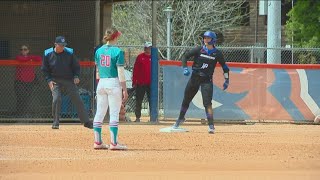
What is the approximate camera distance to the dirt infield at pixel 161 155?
9078 millimetres

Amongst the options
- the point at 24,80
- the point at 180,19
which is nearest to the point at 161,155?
the point at 24,80

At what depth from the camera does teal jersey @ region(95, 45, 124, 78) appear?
441 inches

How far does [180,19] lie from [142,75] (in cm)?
1757

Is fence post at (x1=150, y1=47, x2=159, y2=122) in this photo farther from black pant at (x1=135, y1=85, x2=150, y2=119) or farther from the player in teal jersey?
the player in teal jersey

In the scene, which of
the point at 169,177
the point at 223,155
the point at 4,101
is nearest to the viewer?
the point at 169,177

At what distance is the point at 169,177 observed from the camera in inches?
345

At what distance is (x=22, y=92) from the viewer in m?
17.2

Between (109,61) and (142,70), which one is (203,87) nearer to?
(109,61)

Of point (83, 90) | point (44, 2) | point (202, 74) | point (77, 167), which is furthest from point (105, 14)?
point (77, 167)

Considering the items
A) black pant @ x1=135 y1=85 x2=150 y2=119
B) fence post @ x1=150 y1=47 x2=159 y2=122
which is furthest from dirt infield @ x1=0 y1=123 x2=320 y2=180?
black pant @ x1=135 y1=85 x2=150 y2=119

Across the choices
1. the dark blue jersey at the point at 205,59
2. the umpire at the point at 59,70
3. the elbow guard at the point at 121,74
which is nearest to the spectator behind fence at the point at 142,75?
the umpire at the point at 59,70

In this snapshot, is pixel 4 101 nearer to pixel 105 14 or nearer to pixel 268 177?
pixel 105 14

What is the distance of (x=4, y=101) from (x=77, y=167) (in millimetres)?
8261

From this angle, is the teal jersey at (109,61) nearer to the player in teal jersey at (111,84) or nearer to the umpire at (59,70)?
the player in teal jersey at (111,84)
